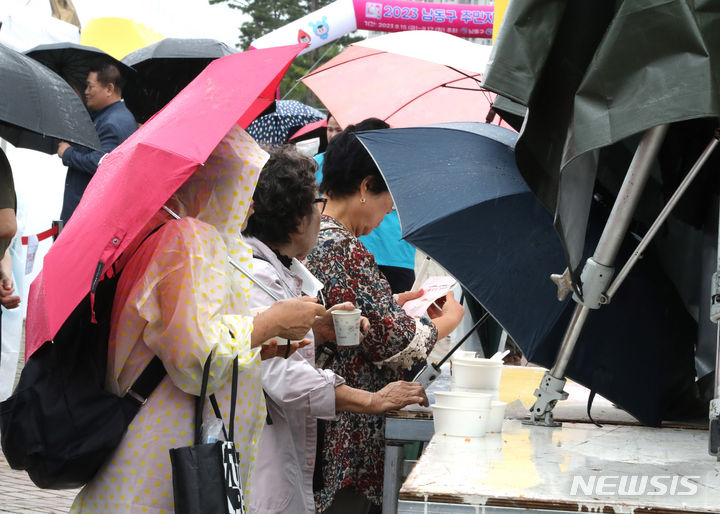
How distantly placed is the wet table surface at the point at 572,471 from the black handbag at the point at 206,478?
1.67ft

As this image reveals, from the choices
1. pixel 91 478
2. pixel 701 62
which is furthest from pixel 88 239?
pixel 701 62

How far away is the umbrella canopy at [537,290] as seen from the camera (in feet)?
10.5

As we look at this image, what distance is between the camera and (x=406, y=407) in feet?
12.1

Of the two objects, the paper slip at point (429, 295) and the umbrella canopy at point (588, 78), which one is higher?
the umbrella canopy at point (588, 78)

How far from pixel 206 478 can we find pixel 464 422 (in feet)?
2.45

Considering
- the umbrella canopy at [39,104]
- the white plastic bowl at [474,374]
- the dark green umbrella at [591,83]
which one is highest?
the dark green umbrella at [591,83]

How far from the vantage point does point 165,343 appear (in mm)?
2605

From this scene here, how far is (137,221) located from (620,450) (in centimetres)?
143

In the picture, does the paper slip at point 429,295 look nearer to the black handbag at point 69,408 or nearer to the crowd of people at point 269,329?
the crowd of people at point 269,329

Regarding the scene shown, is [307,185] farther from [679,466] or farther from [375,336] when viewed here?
[679,466]

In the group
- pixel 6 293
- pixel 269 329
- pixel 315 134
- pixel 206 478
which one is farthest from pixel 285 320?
pixel 315 134

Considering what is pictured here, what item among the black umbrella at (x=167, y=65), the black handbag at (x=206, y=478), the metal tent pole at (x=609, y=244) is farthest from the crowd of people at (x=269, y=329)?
the black umbrella at (x=167, y=65)

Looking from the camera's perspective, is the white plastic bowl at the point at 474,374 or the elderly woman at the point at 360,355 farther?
the elderly woman at the point at 360,355

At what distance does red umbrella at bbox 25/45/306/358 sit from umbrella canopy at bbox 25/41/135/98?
4.71 meters
